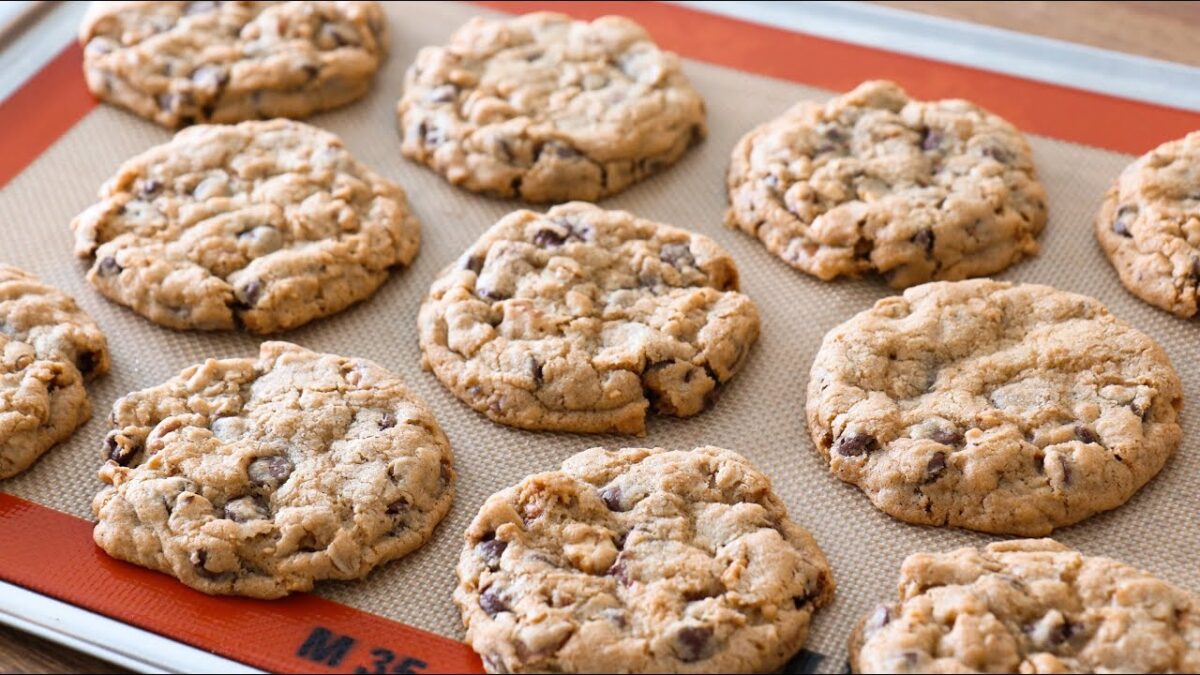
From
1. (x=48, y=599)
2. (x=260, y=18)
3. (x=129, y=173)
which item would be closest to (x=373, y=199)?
(x=129, y=173)

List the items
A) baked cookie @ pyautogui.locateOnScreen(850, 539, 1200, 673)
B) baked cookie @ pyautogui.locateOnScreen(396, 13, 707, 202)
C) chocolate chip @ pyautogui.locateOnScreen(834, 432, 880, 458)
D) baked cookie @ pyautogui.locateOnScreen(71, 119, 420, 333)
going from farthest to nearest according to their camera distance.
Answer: baked cookie @ pyautogui.locateOnScreen(396, 13, 707, 202) < baked cookie @ pyautogui.locateOnScreen(71, 119, 420, 333) < chocolate chip @ pyautogui.locateOnScreen(834, 432, 880, 458) < baked cookie @ pyautogui.locateOnScreen(850, 539, 1200, 673)

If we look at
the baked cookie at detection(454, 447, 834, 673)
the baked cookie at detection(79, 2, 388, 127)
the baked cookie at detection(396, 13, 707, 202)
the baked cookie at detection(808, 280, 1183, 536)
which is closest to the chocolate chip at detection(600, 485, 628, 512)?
the baked cookie at detection(454, 447, 834, 673)

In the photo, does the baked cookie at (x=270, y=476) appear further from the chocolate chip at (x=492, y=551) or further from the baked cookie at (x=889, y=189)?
the baked cookie at (x=889, y=189)

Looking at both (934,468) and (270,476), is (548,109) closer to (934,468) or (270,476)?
(270,476)

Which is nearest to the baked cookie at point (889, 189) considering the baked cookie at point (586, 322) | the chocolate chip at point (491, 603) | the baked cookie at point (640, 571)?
the baked cookie at point (586, 322)

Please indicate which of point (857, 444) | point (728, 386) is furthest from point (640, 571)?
point (728, 386)

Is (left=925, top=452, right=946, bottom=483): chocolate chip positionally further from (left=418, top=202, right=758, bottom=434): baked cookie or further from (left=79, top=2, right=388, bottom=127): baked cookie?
(left=79, top=2, right=388, bottom=127): baked cookie
